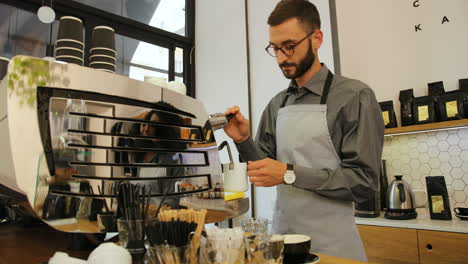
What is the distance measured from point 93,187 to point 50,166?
3.8 inches

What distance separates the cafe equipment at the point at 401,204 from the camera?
2025 millimetres

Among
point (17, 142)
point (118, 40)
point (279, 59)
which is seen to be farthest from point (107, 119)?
point (118, 40)

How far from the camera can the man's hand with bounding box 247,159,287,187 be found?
1.19 metres

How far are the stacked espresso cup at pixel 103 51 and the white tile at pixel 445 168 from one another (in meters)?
2.19

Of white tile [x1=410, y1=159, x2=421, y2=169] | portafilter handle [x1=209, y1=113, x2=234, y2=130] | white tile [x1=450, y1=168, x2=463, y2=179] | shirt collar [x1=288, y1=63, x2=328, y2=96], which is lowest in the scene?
white tile [x1=450, y1=168, x2=463, y2=179]

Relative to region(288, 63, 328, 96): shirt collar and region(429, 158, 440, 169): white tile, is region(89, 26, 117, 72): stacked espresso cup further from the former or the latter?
region(429, 158, 440, 169): white tile

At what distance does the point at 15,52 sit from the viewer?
108 inches

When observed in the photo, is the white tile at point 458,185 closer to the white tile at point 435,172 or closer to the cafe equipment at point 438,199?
A: the white tile at point 435,172

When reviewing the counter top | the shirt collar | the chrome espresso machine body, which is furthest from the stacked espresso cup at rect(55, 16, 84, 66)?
the counter top

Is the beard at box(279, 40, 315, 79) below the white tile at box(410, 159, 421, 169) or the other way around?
the other way around

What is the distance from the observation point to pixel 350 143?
Answer: 125 cm

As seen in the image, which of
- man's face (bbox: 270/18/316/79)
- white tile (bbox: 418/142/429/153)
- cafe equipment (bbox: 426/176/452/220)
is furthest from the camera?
white tile (bbox: 418/142/429/153)

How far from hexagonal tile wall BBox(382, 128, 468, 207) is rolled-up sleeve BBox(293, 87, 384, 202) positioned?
129 cm

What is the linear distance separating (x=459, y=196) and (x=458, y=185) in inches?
2.7
